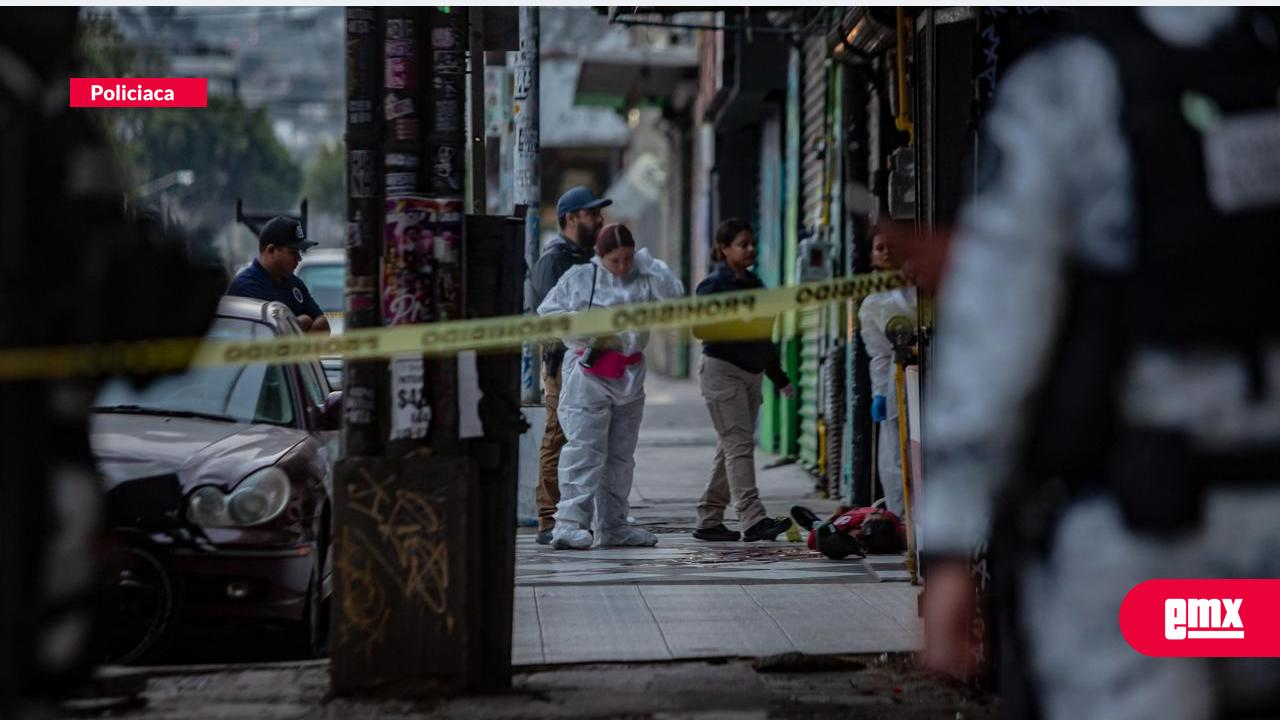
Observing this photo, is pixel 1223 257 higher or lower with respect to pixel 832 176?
lower

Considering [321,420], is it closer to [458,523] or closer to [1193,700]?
[458,523]

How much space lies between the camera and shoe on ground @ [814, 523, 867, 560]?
9.05 meters

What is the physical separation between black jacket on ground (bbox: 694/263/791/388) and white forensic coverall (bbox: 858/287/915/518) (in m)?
0.63

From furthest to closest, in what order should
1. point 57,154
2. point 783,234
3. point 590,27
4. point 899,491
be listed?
point 590,27 → point 783,234 → point 899,491 → point 57,154

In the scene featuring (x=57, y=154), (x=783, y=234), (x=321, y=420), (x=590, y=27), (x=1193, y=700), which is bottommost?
(x=1193, y=700)

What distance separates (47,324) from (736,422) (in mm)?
6592

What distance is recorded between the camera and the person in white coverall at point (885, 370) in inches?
359

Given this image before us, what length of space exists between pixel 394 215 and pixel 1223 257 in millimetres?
3072

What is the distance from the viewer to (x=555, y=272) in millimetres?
10508

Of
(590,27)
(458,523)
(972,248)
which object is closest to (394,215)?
(458,523)

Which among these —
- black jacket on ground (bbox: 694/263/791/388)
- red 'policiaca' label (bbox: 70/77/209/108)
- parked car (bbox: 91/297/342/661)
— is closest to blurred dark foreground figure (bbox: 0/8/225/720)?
parked car (bbox: 91/297/342/661)

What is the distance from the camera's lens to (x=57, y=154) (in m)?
3.66

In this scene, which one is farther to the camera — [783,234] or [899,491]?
[783,234]

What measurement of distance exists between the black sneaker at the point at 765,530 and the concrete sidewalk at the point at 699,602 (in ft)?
0.25
